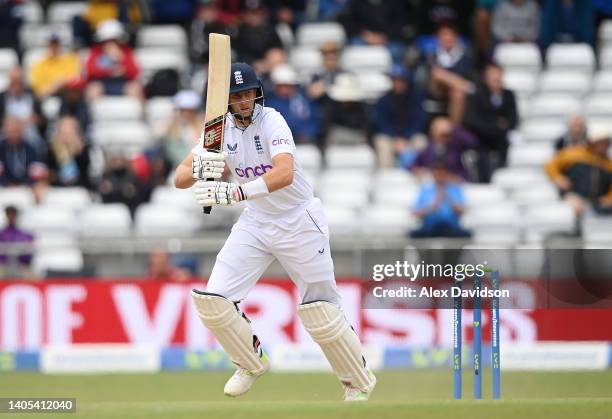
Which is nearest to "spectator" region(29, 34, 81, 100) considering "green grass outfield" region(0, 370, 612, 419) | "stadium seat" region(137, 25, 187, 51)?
"stadium seat" region(137, 25, 187, 51)

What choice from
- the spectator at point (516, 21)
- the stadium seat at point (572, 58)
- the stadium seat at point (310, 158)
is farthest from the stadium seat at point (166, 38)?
the stadium seat at point (572, 58)

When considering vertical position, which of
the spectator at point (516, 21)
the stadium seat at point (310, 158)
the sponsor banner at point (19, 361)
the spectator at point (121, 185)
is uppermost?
the spectator at point (516, 21)

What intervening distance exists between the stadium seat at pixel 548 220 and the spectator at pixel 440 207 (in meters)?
0.55

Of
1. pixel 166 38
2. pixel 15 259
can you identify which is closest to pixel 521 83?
pixel 166 38

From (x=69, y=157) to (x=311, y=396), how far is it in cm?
452

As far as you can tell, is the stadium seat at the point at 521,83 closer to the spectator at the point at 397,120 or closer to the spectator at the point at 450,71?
the spectator at the point at 450,71

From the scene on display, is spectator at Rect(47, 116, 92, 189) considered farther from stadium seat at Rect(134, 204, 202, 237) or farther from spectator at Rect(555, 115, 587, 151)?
spectator at Rect(555, 115, 587, 151)

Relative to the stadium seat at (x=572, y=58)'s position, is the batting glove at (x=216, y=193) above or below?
above

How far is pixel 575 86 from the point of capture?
41.5 feet

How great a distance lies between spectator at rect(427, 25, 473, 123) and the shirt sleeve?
5534 millimetres

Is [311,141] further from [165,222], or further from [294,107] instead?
[165,222]

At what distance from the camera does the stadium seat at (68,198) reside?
11500 mm

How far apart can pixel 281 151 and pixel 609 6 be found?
23.8 ft

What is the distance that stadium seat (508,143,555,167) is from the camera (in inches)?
468
